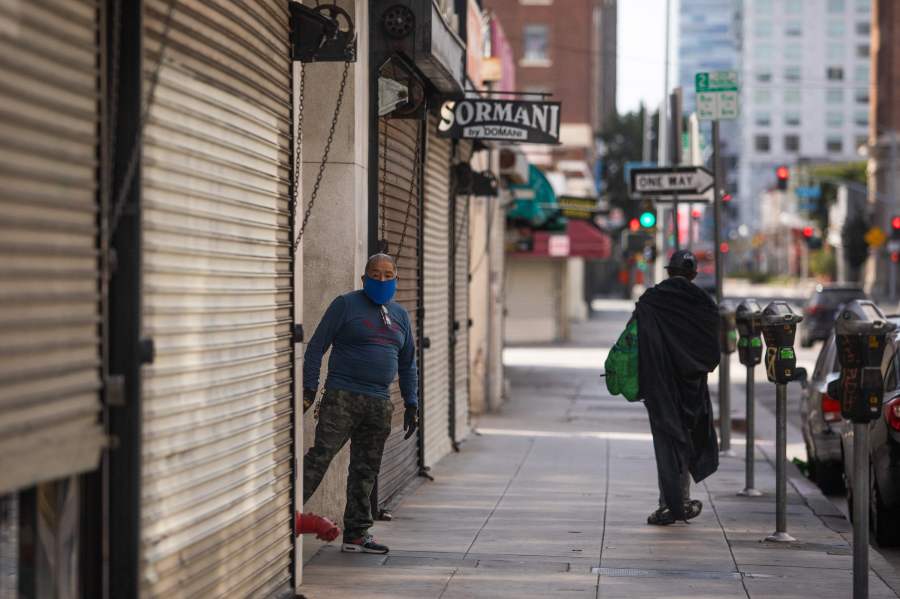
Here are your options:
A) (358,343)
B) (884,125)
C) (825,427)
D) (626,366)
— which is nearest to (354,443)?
(358,343)

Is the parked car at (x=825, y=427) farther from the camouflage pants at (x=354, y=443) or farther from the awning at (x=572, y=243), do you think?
the awning at (x=572, y=243)

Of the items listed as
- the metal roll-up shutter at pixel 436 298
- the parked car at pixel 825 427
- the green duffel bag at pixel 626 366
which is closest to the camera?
the green duffel bag at pixel 626 366

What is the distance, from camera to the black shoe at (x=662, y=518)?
1065 cm

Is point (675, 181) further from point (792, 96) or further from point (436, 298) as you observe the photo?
point (792, 96)

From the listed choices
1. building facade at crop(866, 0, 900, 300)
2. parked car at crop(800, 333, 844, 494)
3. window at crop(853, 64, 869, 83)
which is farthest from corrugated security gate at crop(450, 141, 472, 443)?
window at crop(853, 64, 869, 83)

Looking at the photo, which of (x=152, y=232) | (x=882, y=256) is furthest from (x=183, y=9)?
(x=882, y=256)

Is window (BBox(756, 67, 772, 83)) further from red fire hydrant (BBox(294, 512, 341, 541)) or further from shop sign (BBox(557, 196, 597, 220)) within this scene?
red fire hydrant (BBox(294, 512, 341, 541))

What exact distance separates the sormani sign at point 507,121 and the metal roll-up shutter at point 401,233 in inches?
41.5

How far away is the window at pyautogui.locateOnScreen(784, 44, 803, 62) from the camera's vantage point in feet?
565

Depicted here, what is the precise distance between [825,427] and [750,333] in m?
1.27

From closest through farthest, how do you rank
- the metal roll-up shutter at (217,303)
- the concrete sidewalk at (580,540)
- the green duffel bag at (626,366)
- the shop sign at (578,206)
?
the metal roll-up shutter at (217,303) < the concrete sidewalk at (580,540) < the green duffel bag at (626,366) < the shop sign at (578,206)

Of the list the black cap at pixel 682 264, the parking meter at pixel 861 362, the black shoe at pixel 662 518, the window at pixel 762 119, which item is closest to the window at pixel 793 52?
the window at pixel 762 119

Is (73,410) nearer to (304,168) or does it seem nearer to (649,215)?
(304,168)

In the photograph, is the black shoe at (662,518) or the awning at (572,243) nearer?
the black shoe at (662,518)
